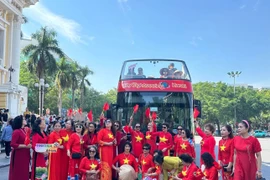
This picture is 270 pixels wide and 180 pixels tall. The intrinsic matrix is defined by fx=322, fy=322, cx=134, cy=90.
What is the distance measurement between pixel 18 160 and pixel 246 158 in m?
4.56

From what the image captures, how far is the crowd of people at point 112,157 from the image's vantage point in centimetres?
568

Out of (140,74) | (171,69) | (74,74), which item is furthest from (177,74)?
(74,74)

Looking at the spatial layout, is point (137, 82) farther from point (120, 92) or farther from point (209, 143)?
point (209, 143)

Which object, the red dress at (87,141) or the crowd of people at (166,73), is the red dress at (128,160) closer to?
the red dress at (87,141)

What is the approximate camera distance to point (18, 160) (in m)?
6.77

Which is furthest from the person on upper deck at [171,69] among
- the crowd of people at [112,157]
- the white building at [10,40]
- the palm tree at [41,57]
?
the palm tree at [41,57]

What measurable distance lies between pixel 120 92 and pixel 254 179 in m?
6.77

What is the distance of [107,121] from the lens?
8.02 m

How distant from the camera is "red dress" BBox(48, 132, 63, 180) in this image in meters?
7.16

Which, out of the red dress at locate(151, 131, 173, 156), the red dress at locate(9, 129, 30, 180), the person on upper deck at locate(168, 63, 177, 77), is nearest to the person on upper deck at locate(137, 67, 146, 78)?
the person on upper deck at locate(168, 63, 177, 77)

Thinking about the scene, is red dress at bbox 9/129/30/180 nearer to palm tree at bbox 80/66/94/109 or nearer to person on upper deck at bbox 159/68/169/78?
person on upper deck at bbox 159/68/169/78

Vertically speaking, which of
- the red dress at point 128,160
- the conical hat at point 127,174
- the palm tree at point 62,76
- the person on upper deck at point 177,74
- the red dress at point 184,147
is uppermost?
the palm tree at point 62,76

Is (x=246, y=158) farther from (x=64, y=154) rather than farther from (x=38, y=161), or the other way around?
(x=38, y=161)

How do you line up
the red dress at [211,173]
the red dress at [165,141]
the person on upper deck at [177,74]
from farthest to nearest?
1. the person on upper deck at [177,74]
2. the red dress at [165,141]
3. the red dress at [211,173]
